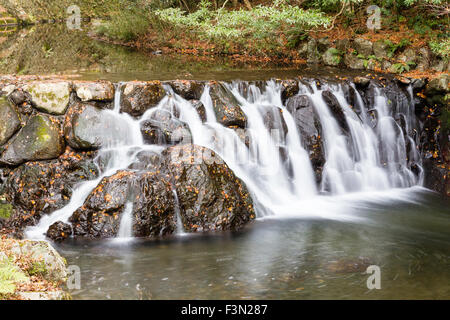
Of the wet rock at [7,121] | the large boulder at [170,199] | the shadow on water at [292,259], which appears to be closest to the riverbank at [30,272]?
the shadow on water at [292,259]

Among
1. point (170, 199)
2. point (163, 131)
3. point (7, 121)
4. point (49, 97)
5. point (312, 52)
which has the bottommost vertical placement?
point (170, 199)

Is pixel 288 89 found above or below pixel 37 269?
above

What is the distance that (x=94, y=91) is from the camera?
8844 mm

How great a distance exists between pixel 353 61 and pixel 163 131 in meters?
8.56

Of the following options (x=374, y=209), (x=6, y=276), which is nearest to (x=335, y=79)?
(x=374, y=209)

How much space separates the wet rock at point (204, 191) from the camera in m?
7.62

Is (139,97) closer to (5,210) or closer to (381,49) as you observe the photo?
(5,210)

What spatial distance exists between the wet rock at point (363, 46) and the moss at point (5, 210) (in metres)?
11.7

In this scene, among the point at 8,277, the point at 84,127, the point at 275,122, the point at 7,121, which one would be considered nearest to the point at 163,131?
the point at 84,127

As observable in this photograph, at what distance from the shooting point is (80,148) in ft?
27.6

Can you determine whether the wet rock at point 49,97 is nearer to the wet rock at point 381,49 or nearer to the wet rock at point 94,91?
the wet rock at point 94,91
